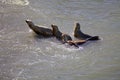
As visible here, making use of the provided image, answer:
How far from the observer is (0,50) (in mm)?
12562

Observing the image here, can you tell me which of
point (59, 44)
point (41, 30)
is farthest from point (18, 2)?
point (59, 44)

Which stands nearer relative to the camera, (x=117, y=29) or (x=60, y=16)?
(x=117, y=29)

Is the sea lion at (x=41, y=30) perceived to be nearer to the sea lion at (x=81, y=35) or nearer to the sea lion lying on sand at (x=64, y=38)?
the sea lion lying on sand at (x=64, y=38)

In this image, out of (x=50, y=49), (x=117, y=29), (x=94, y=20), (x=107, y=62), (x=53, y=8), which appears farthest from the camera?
(x=53, y=8)

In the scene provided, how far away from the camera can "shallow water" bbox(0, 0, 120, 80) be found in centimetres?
1099

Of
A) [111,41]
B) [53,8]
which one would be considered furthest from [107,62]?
[53,8]

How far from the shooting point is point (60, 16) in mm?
15891

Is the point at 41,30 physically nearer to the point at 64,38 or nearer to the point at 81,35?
the point at 64,38

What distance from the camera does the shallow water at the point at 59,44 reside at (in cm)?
1099

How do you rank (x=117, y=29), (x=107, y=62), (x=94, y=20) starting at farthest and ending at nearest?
(x=94, y=20), (x=117, y=29), (x=107, y=62)

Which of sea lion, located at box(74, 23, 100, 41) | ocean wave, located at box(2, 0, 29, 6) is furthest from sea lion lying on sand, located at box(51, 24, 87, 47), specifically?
ocean wave, located at box(2, 0, 29, 6)

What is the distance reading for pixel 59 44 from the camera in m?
12.9

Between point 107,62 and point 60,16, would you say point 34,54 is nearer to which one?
point 107,62

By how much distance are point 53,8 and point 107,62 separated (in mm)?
6164
